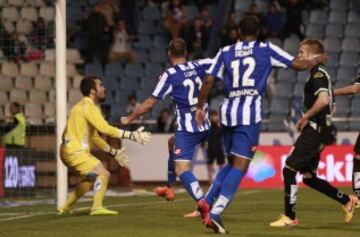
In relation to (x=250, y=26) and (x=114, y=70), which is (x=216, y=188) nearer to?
(x=250, y=26)

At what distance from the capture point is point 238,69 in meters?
12.1

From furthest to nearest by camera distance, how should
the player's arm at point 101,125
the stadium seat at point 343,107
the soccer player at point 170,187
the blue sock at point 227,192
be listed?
1. the stadium seat at point 343,107
2. the soccer player at point 170,187
3. the player's arm at point 101,125
4. the blue sock at point 227,192

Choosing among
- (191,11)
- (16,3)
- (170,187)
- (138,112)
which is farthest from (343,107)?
(138,112)

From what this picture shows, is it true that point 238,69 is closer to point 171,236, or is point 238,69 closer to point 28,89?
point 171,236

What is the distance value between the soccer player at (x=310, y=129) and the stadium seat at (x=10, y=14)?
8.95 meters

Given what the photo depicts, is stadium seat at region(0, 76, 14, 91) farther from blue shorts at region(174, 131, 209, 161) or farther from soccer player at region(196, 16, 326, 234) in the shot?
soccer player at region(196, 16, 326, 234)

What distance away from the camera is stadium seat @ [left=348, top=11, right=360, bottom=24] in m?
29.5

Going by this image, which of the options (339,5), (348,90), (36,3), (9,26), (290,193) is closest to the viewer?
(290,193)

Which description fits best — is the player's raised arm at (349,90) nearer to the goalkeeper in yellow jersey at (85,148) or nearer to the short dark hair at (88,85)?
the goalkeeper in yellow jersey at (85,148)

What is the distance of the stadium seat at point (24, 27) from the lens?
1986cm

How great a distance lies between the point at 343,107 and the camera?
27.4 m

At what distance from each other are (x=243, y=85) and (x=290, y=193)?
1.52 meters

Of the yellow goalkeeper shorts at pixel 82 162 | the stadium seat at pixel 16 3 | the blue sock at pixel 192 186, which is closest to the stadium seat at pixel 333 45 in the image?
the stadium seat at pixel 16 3

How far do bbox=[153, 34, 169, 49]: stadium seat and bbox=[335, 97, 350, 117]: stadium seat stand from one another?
4.57m
